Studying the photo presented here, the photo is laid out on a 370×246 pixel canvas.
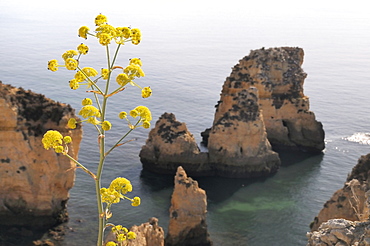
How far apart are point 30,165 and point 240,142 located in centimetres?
3025

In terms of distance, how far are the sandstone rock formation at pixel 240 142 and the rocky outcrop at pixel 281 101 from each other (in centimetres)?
977

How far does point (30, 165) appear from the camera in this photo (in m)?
51.5

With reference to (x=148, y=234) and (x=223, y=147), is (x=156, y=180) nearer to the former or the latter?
(x=223, y=147)

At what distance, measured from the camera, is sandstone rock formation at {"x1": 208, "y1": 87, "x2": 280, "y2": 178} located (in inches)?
2773

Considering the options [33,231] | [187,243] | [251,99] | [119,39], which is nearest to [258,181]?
[251,99]

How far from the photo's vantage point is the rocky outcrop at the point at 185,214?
155 ft

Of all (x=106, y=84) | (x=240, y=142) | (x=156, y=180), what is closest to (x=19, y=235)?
(x=156, y=180)

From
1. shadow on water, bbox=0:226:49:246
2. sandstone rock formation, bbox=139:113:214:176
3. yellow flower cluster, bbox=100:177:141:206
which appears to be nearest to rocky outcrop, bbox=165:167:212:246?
shadow on water, bbox=0:226:49:246

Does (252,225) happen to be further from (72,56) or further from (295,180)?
(72,56)

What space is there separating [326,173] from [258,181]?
39.5 ft

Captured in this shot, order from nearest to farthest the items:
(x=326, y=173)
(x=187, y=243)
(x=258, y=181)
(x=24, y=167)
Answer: (x=187, y=243), (x=24, y=167), (x=258, y=181), (x=326, y=173)

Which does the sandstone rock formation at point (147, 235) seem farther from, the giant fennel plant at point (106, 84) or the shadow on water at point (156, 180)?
the shadow on water at point (156, 180)

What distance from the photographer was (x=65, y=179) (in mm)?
52219

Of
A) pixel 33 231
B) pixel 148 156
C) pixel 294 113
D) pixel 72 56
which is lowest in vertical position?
pixel 33 231
